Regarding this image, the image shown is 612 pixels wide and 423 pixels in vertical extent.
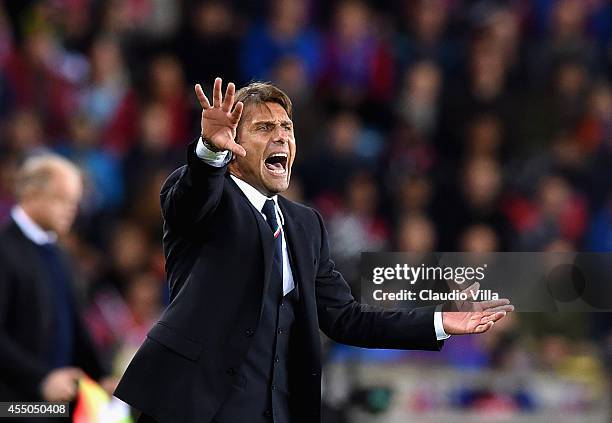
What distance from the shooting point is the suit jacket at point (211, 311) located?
3.90m

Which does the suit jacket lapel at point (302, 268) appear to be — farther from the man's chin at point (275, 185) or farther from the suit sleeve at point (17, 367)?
the suit sleeve at point (17, 367)

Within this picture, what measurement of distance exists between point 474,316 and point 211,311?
816mm

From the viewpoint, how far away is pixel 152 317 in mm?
8117

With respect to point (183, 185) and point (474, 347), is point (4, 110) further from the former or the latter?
point (183, 185)

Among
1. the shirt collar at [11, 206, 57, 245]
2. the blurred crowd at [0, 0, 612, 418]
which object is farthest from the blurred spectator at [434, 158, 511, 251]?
the shirt collar at [11, 206, 57, 245]

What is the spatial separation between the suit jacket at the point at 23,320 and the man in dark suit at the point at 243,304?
1500 millimetres

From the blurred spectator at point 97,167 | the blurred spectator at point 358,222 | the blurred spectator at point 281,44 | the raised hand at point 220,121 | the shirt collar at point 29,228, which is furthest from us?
the blurred spectator at point 281,44

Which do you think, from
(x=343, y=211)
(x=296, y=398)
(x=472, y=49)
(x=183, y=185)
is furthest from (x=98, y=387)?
(x=472, y=49)

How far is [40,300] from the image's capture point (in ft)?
18.4

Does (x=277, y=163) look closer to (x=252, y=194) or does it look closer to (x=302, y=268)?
(x=252, y=194)

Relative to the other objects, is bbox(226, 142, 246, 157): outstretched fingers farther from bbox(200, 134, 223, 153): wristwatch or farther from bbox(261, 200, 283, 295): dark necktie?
bbox(261, 200, 283, 295): dark necktie

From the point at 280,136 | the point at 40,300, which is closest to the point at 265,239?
the point at 280,136

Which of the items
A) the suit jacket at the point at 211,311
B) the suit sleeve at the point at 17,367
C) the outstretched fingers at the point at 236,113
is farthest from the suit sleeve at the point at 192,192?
the suit sleeve at the point at 17,367

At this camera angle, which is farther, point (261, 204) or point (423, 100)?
point (423, 100)
